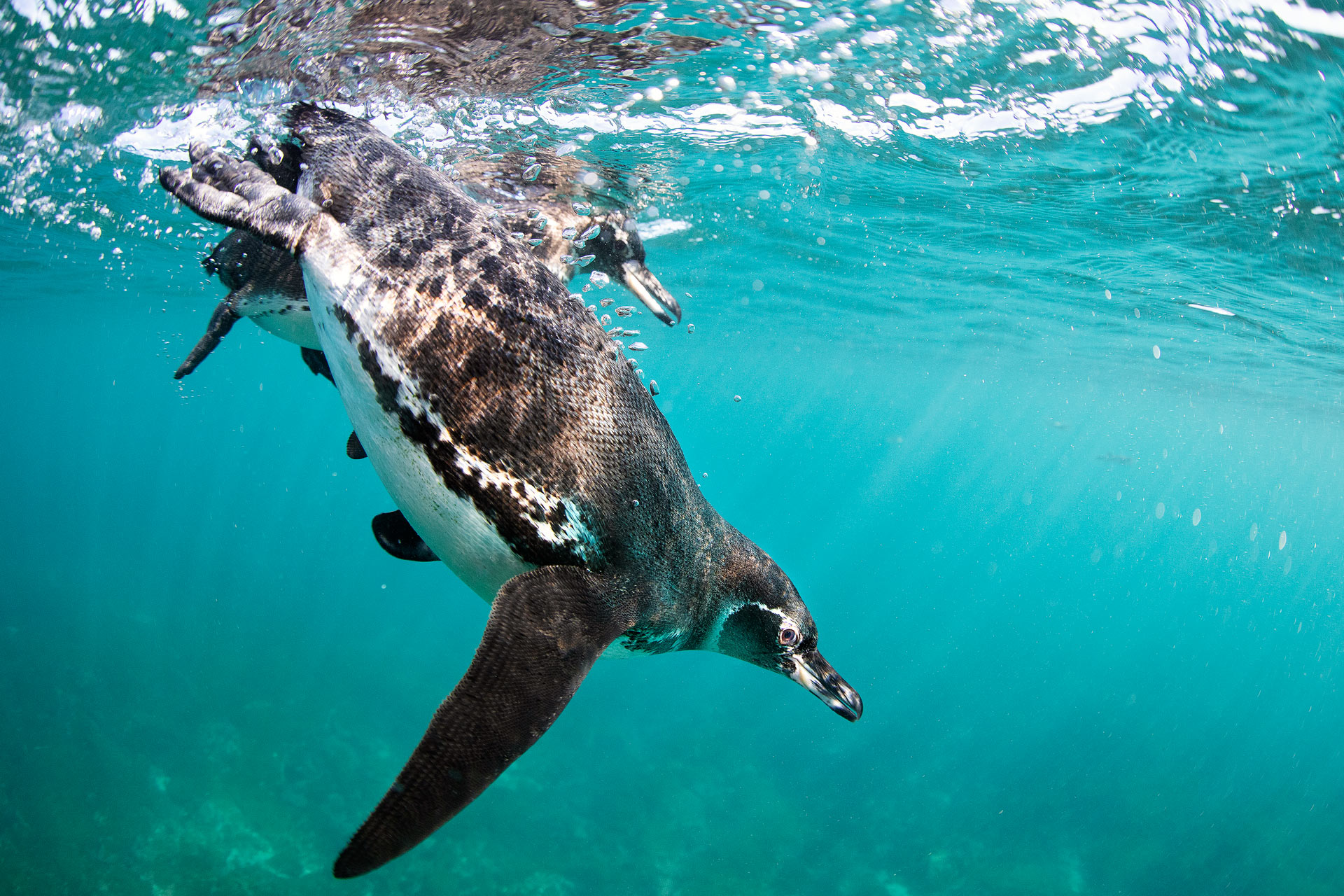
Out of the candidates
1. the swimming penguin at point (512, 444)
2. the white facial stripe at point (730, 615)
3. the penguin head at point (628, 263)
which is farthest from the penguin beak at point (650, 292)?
the white facial stripe at point (730, 615)

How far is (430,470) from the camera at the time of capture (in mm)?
2793

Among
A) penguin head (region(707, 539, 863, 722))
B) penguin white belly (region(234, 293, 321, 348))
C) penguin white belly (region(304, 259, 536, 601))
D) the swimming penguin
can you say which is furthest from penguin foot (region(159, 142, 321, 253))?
penguin head (region(707, 539, 863, 722))

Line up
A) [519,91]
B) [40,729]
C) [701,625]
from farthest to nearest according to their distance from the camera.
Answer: [40,729]
[519,91]
[701,625]

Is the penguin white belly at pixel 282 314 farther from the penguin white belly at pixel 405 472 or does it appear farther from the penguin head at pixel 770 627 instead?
the penguin head at pixel 770 627

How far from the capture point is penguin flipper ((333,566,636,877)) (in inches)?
78.0

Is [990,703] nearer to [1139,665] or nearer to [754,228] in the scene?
[1139,665]

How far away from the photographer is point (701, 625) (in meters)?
3.24

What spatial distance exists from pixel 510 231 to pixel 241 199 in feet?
4.07

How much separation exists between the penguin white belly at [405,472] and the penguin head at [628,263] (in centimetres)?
243

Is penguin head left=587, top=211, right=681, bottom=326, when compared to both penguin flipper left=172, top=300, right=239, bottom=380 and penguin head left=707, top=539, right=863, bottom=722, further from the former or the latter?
penguin flipper left=172, top=300, right=239, bottom=380

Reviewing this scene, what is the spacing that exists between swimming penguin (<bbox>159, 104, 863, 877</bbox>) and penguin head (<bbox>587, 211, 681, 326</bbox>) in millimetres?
1896

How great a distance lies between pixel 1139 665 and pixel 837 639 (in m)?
19.3

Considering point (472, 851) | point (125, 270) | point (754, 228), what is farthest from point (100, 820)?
point (125, 270)

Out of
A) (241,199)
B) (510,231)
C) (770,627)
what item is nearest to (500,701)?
(770,627)
